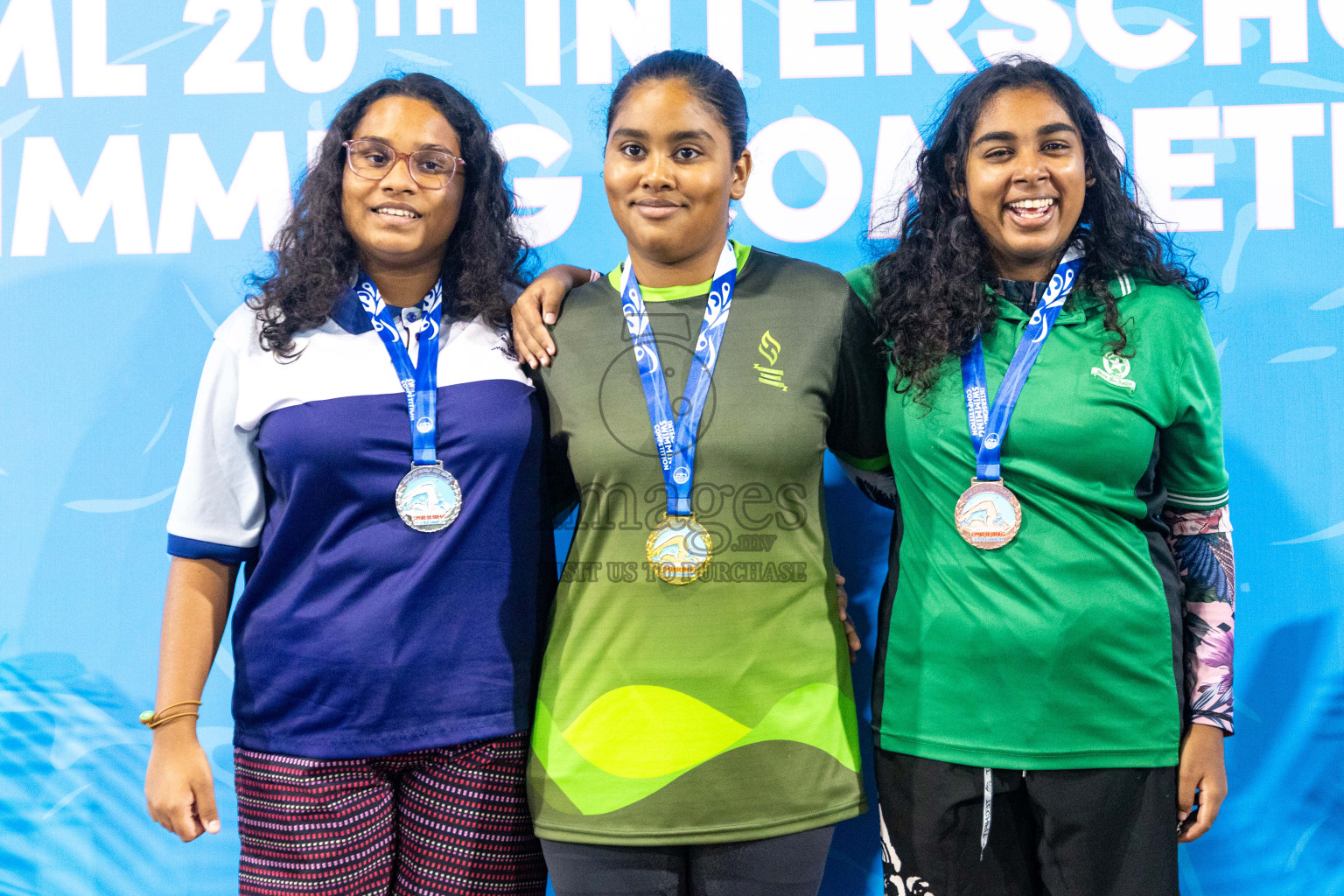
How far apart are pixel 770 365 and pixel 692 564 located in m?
0.41

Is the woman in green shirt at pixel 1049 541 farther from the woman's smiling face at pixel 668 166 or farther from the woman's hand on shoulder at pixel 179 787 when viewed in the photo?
the woman's hand on shoulder at pixel 179 787

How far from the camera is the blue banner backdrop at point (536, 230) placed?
8.71 ft

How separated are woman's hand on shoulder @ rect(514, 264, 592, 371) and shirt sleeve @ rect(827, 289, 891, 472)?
589mm

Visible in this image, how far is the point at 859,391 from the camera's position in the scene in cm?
212

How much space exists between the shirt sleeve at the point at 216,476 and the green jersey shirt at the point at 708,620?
64cm

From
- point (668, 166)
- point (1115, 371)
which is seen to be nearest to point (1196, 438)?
point (1115, 371)

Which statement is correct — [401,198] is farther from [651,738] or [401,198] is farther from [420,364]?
[651,738]

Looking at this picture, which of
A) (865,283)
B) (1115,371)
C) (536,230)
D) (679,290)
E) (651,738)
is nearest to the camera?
(651,738)

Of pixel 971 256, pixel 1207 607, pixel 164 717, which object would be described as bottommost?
pixel 164 717

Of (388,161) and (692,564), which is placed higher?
(388,161)

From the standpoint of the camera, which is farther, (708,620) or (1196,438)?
(1196,438)

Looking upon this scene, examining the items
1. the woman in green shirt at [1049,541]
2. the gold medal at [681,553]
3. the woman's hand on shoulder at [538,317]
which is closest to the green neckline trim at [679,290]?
the woman's hand on shoulder at [538,317]

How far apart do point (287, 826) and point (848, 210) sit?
1.97 metres

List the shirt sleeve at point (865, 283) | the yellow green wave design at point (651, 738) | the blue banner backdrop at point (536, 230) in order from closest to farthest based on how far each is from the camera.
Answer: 1. the yellow green wave design at point (651, 738)
2. the shirt sleeve at point (865, 283)
3. the blue banner backdrop at point (536, 230)
